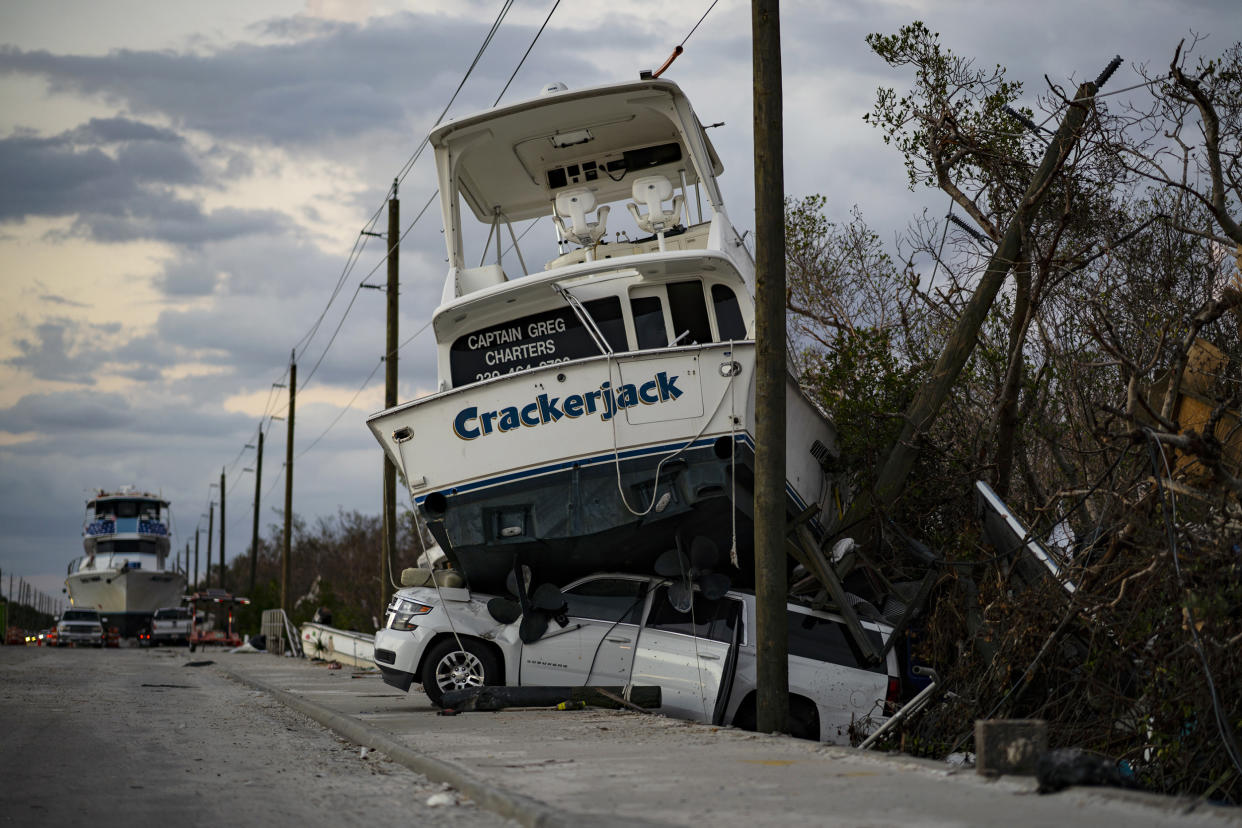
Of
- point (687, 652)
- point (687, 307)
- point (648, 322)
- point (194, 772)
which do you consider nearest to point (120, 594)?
point (648, 322)

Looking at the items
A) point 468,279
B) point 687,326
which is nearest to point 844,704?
point 687,326

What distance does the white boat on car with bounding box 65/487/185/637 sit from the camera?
48.1 meters

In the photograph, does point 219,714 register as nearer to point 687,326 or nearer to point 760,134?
point 687,326

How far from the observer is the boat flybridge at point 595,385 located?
12500mm

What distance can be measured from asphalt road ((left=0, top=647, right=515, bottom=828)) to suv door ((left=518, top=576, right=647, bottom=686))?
2332 mm

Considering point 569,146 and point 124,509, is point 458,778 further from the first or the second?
point 124,509

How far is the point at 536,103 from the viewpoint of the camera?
555 inches

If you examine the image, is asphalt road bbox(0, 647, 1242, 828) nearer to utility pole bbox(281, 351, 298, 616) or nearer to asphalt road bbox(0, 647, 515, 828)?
asphalt road bbox(0, 647, 515, 828)

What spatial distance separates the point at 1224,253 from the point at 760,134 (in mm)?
10245

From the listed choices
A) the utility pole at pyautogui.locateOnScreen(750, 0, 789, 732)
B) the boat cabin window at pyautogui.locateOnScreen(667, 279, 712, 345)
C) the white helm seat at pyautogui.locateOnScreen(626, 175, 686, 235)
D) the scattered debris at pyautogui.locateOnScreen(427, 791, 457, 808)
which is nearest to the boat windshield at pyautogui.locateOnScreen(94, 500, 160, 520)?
the white helm seat at pyautogui.locateOnScreen(626, 175, 686, 235)

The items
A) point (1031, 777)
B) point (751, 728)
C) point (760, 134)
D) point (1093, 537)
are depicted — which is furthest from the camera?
point (751, 728)

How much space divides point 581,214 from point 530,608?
17.2ft

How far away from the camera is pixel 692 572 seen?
1243 cm

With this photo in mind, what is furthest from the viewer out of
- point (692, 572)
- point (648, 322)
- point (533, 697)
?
Answer: point (648, 322)
